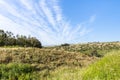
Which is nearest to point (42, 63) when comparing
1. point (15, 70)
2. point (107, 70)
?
point (15, 70)

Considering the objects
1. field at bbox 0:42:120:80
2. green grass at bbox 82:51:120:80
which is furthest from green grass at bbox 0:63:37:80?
green grass at bbox 82:51:120:80

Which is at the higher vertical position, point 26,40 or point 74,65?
point 26,40

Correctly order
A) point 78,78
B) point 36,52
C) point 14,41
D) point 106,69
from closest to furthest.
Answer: point 106,69, point 78,78, point 36,52, point 14,41

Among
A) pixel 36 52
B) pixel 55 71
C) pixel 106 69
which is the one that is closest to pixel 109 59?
pixel 106 69

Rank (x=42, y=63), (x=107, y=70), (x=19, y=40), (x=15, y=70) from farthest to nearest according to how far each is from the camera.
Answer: (x=19, y=40) → (x=42, y=63) → (x=15, y=70) → (x=107, y=70)

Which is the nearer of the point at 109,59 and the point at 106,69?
the point at 106,69

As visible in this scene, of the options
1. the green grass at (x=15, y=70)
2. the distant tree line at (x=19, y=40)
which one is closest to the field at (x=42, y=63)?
the green grass at (x=15, y=70)

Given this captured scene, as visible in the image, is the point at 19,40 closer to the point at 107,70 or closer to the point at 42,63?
the point at 42,63

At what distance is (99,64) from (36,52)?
9156 millimetres

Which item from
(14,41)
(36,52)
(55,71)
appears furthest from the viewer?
(14,41)

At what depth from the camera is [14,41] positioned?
33.9 meters

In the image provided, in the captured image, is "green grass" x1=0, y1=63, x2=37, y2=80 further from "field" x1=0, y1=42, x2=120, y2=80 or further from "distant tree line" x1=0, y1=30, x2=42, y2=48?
"distant tree line" x1=0, y1=30, x2=42, y2=48

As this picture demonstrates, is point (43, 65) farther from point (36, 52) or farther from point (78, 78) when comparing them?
point (78, 78)

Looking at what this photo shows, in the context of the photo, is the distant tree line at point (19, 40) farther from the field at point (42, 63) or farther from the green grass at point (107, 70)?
the green grass at point (107, 70)
